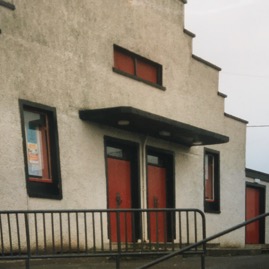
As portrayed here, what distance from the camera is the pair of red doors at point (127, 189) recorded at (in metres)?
11.2

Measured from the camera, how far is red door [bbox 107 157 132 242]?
36.6 ft

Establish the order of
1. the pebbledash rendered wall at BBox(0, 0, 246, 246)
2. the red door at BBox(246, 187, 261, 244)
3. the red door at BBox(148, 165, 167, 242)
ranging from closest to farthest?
the pebbledash rendered wall at BBox(0, 0, 246, 246), the red door at BBox(148, 165, 167, 242), the red door at BBox(246, 187, 261, 244)

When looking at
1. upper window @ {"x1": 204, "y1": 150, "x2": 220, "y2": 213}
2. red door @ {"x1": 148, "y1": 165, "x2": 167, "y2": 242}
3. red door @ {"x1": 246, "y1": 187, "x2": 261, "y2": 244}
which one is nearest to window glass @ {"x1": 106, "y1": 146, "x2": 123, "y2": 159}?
red door @ {"x1": 148, "y1": 165, "x2": 167, "y2": 242}

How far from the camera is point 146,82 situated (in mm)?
12234

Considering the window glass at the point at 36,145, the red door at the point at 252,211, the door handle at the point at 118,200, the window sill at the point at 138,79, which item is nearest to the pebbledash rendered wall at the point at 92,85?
the window sill at the point at 138,79

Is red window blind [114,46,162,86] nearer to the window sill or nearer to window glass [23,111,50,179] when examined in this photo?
the window sill

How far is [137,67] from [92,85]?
6.52 feet

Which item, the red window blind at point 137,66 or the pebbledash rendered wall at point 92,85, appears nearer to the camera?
the pebbledash rendered wall at point 92,85

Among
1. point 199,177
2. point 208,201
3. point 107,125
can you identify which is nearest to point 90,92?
point 107,125

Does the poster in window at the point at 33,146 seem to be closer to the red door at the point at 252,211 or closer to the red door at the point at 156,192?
the red door at the point at 156,192

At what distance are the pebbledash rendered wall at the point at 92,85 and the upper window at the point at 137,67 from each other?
149mm

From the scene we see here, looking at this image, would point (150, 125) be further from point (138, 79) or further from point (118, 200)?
point (118, 200)

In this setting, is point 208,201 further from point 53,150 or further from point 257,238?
point 53,150

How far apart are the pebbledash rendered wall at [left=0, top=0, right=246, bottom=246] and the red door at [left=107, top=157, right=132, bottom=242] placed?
40 centimetres
